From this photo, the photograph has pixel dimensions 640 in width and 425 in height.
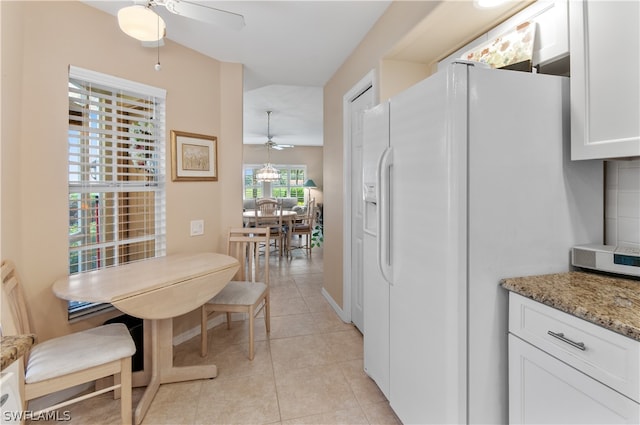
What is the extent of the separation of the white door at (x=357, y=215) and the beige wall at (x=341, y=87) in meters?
0.17

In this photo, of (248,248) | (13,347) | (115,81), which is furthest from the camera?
(248,248)

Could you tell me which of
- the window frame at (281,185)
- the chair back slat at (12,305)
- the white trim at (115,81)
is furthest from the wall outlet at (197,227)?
the window frame at (281,185)

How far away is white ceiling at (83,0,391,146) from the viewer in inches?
77.6

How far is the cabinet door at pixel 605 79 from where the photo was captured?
1.04 metres

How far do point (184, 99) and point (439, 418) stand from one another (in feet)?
9.22

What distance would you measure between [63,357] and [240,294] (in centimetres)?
110

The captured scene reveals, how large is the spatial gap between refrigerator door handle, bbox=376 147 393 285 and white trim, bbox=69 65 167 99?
6.31ft

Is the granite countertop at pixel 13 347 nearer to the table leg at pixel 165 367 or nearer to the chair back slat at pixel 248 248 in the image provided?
the table leg at pixel 165 367

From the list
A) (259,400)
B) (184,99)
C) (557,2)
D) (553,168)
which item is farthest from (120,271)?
(557,2)

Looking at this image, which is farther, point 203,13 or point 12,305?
point 203,13

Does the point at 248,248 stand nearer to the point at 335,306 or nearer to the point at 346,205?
the point at 346,205

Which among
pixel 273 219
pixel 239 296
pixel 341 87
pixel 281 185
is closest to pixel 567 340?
pixel 239 296

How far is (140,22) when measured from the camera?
1.48m

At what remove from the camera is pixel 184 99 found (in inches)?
101
